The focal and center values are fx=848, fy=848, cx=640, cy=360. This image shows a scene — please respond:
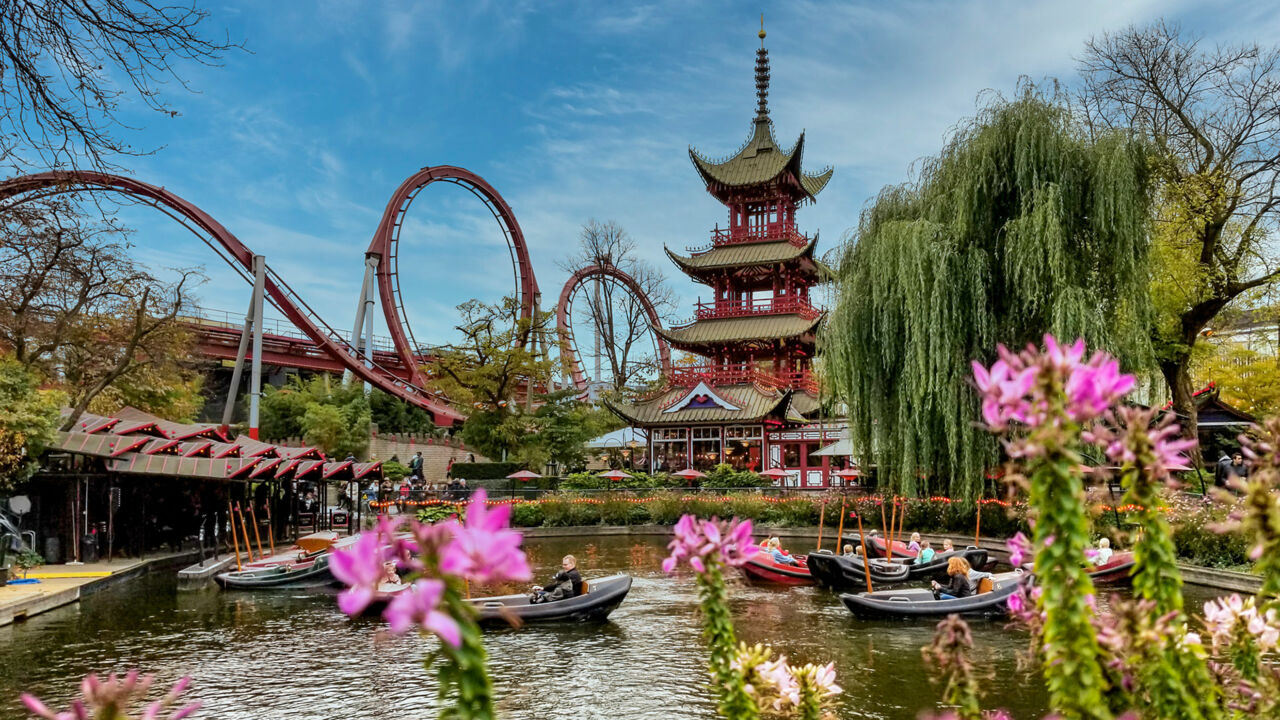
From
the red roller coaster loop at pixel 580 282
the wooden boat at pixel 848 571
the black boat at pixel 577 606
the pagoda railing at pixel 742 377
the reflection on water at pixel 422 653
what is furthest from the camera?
the red roller coaster loop at pixel 580 282

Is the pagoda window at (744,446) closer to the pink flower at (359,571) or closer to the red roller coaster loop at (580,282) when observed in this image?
the red roller coaster loop at (580,282)

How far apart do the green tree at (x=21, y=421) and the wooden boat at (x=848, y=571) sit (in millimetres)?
15321

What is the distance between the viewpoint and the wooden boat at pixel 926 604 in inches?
503

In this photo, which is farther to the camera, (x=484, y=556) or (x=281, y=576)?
(x=281, y=576)

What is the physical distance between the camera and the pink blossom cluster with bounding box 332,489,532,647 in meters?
1.55

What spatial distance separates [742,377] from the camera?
124ft

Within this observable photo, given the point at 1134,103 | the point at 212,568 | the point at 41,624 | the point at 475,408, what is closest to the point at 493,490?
the point at 475,408

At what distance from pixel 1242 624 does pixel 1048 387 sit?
2040mm

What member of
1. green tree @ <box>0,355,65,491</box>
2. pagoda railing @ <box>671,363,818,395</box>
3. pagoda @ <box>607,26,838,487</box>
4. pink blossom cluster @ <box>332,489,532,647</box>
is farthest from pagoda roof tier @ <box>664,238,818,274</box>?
pink blossom cluster @ <box>332,489,532,647</box>

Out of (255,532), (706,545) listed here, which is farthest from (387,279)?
(706,545)

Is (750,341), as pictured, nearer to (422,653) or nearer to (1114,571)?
(1114,571)

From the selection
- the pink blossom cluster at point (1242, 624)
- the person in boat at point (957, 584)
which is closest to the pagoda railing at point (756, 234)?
the person in boat at point (957, 584)

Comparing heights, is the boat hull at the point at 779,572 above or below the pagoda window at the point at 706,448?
below

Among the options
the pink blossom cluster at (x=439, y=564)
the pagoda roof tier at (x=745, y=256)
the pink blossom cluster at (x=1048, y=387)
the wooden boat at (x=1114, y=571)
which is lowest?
the wooden boat at (x=1114, y=571)
